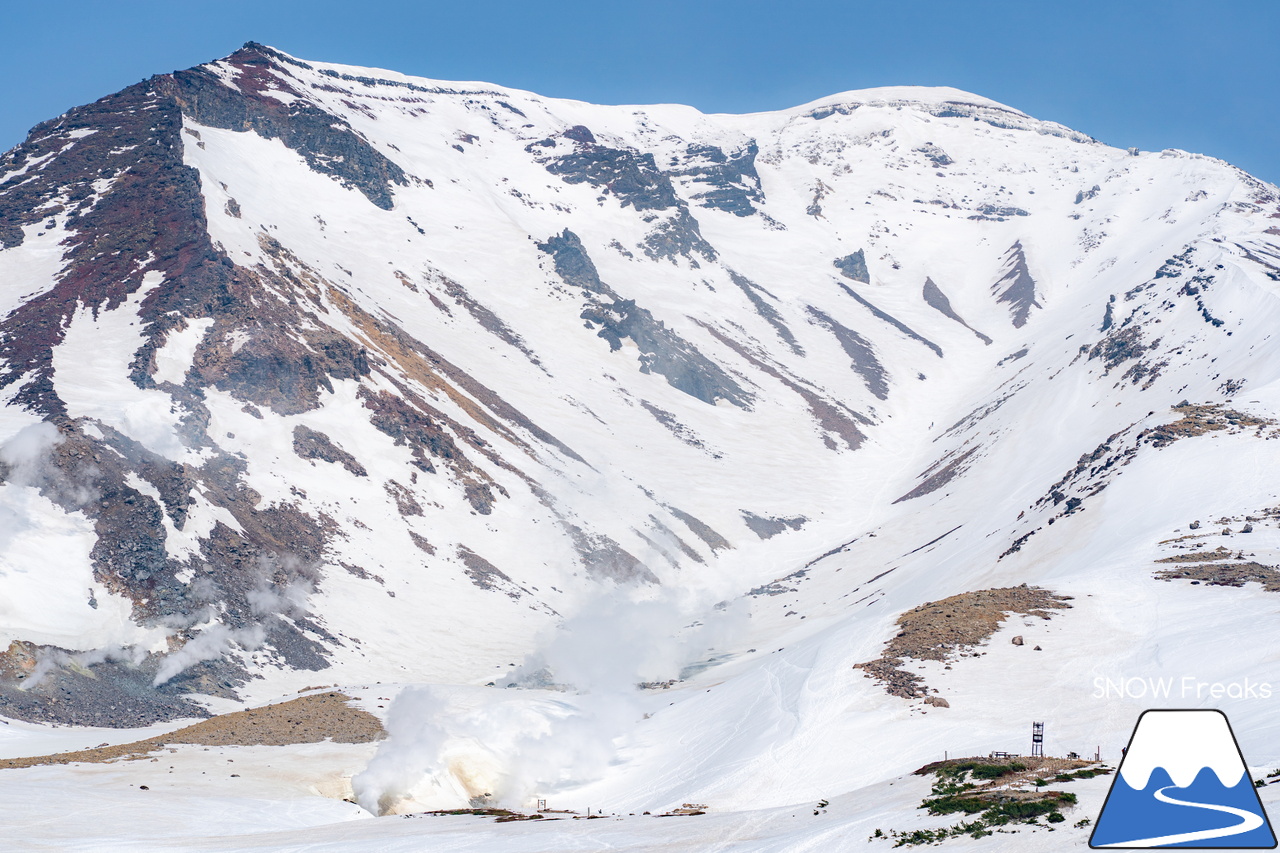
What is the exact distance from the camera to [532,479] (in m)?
101

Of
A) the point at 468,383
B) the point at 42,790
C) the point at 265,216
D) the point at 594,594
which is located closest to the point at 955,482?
the point at 594,594

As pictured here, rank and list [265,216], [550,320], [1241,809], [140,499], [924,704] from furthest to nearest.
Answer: [550,320] < [265,216] < [140,499] < [924,704] < [1241,809]

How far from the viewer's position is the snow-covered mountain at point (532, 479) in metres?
42.3

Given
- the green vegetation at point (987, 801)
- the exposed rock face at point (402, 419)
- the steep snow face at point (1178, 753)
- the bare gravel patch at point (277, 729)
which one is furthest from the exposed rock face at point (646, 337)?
the steep snow face at point (1178, 753)

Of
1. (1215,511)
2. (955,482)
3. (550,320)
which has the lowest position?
(1215,511)

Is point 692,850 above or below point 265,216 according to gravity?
below

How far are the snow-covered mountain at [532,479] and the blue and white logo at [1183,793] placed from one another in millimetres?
10627

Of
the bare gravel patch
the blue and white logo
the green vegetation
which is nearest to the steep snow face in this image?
the blue and white logo

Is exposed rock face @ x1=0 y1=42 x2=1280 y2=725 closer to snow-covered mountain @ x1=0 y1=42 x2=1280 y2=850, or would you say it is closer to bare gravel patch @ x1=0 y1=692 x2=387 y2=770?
snow-covered mountain @ x1=0 y1=42 x2=1280 y2=850

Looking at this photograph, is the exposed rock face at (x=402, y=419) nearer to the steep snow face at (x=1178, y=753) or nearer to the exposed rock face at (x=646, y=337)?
the exposed rock face at (x=646, y=337)

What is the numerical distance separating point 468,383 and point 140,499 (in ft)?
173

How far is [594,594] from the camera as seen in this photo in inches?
3514

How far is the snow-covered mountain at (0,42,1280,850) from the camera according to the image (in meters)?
42.3

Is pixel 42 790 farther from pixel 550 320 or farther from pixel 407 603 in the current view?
pixel 550 320
